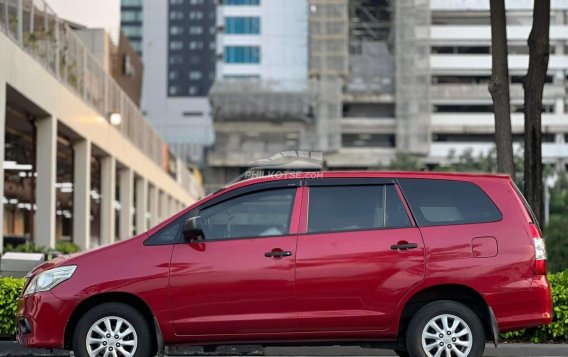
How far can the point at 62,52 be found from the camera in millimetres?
25312

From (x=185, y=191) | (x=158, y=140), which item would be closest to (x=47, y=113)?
(x=158, y=140)

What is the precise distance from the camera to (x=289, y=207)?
8836 millimetres

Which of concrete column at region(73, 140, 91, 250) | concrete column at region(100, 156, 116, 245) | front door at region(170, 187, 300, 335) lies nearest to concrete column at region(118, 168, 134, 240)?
concrete column at region(100, 156, 116, 245)

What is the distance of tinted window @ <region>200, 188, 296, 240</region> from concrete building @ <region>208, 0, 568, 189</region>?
91.3 metres

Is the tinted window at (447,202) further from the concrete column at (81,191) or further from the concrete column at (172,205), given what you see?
the concrete column at (172,205)

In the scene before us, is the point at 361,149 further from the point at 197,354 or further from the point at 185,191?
the point at 197,354

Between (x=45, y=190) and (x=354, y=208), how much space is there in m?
17.0

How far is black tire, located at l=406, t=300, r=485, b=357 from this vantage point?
847 cm

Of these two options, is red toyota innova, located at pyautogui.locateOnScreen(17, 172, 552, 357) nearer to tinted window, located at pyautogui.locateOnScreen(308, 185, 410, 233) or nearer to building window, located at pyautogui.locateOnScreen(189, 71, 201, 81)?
tinted window, located at pyautogui.locateOnScreen(308, 185, 410, 233)

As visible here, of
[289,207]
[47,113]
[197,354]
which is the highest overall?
[47,113]

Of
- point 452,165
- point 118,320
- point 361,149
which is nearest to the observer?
point 118,320

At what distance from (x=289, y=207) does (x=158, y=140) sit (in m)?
42.2

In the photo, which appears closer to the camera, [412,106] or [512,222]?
[512,222]

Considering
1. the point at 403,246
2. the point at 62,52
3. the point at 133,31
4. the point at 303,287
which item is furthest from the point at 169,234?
the point at 133,31
